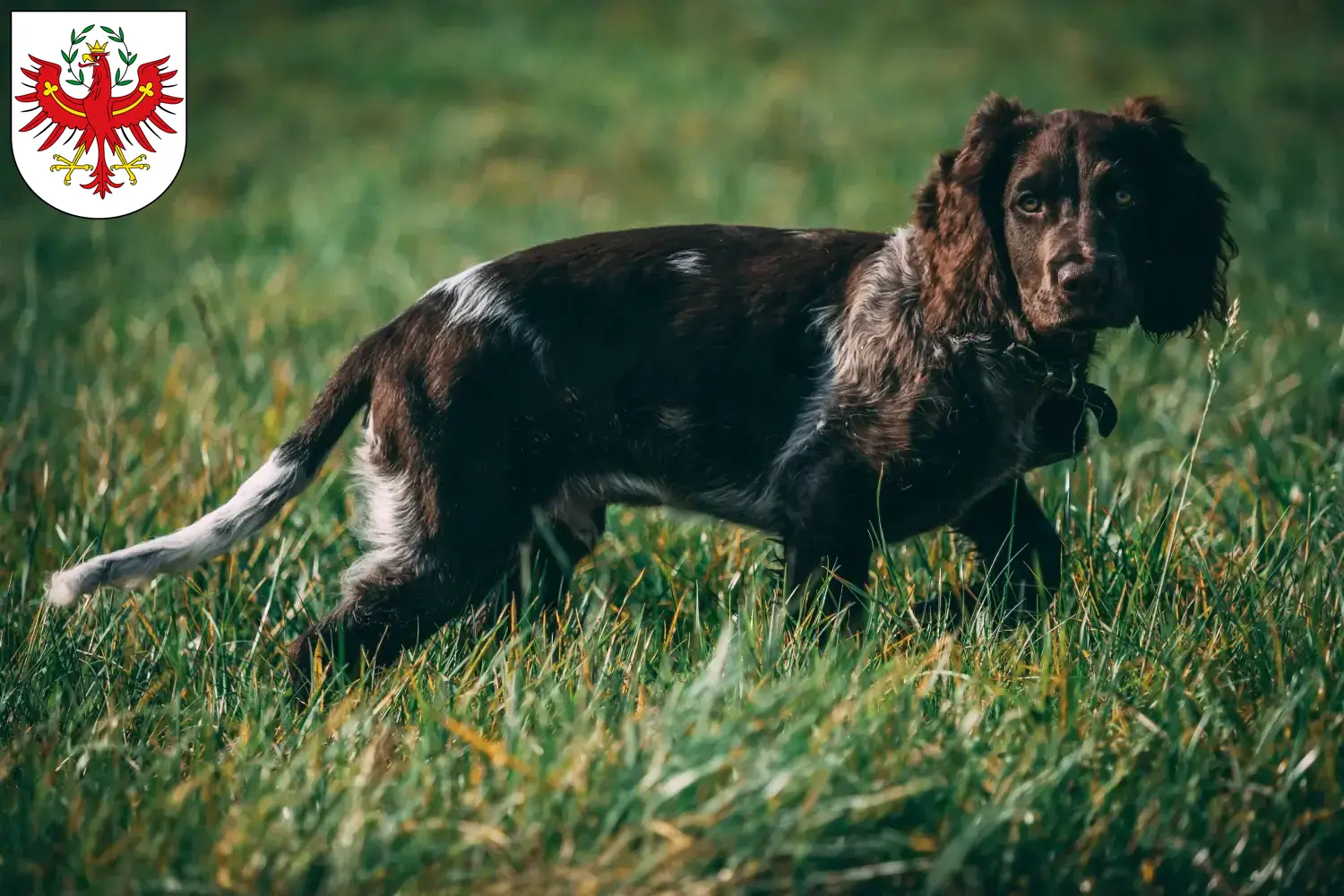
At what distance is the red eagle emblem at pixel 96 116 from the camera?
4508 millimetres

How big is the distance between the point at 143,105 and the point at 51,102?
27cm

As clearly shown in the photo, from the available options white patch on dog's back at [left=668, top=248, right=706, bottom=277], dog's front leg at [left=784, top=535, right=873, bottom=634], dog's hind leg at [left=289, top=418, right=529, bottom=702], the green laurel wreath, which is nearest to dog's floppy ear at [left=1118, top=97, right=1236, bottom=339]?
dog's front leg at [left=784, top=535, right=873, bottom=634]

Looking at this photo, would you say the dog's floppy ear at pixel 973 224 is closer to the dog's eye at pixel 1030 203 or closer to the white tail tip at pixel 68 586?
the dog's eye at pixel 1030 203

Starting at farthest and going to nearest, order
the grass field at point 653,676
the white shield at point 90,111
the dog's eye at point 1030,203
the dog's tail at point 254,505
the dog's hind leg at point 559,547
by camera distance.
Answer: the white shield at point 90,111 < the dog's hind leg at point 559,547 < the dog's tail at point 254,505 < the dog's eye at point 1030,203 < the grass field at point 653,676

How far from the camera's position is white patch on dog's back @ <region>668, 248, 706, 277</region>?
140 inches

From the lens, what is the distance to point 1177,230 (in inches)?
135

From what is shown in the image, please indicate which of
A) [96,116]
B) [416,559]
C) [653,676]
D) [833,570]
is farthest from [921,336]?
[96,116]

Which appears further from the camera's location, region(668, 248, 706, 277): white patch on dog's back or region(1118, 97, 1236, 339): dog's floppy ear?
Answer: region(668, 248, 706, 277): white patch on dog's back

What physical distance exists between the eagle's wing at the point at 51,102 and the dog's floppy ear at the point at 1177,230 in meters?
3.06

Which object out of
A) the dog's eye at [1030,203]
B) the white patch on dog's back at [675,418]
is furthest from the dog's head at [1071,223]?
the white patch on dog's back at [675,418]

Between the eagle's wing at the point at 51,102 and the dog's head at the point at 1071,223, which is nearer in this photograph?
the dog's head at the point at 1071,223

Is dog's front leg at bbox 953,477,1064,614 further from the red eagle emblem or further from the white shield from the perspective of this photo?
the red eagle emblem

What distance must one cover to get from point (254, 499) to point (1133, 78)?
34.5 ft

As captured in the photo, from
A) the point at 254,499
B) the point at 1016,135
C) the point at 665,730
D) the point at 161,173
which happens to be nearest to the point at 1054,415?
the point at 1016,135
